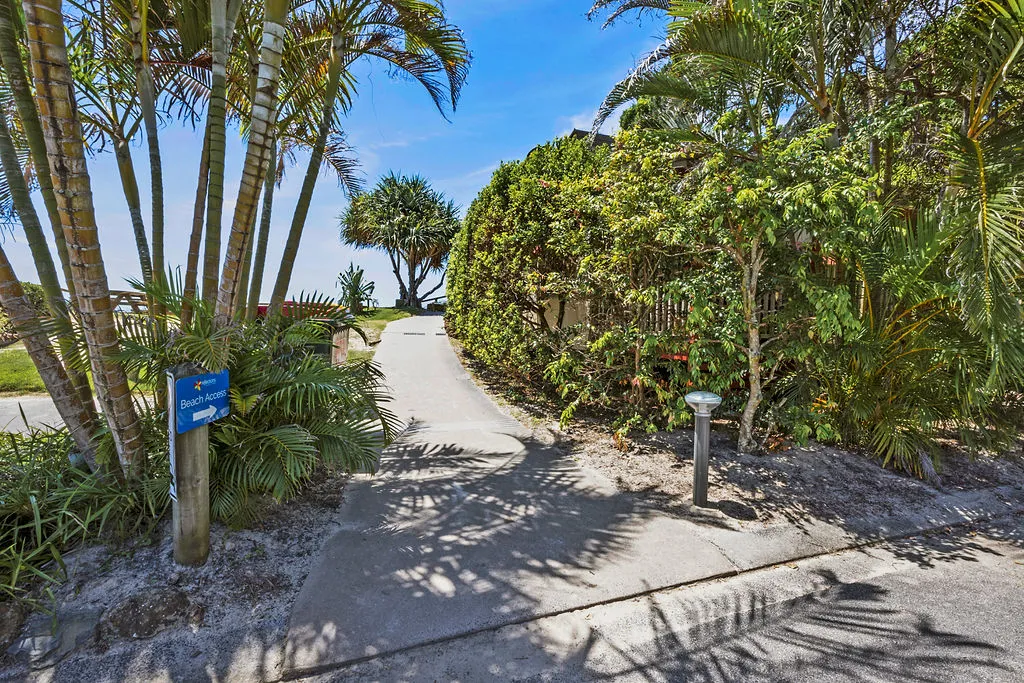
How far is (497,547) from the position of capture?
3266 mm

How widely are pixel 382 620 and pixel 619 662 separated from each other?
1.22m

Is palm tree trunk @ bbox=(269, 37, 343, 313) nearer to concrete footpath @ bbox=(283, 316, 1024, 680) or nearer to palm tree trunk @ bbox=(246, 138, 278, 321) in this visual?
palm tree trunk @ bbox=(246, 138, 278, 321)

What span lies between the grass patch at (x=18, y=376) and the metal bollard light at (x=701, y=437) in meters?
8.82

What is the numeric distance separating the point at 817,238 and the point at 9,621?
6121mm

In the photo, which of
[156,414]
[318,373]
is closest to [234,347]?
[318,373]

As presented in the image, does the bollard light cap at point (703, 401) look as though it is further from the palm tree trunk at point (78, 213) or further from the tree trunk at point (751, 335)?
the palm tree trunk at point (78, 213)

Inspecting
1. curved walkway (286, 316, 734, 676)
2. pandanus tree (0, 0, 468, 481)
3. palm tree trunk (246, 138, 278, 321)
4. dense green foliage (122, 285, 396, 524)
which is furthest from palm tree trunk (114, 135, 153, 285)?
curved walkway (286, 316, 734, 676)

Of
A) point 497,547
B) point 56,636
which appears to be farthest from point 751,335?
point 56,636

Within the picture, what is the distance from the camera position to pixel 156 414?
10.8 feet

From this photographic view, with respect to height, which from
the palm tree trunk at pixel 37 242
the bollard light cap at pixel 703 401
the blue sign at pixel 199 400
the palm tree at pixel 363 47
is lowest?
the bollard light cap at pixel 703 401

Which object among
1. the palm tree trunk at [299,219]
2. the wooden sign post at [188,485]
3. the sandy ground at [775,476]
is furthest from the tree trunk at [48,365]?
the sandy ground at [775,476]

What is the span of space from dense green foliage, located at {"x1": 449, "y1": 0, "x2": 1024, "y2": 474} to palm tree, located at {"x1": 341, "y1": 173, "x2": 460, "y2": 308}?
57.3ft

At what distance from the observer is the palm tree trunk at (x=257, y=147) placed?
9.78 ft

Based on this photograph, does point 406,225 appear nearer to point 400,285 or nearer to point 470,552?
point 400,285
